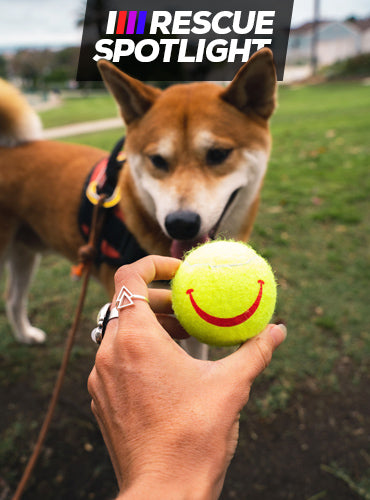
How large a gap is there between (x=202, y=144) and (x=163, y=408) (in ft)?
4.94

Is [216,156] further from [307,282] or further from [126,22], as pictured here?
[126,22]

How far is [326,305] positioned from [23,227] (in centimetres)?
261

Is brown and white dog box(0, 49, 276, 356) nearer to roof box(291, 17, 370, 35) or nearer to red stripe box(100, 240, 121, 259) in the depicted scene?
red stripe box(100, 240, 121, 259)

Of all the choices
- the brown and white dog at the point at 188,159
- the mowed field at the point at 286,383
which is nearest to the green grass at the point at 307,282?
the mowed field at the point at 286,383

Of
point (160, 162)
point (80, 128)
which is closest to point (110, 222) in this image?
point (160, 162)

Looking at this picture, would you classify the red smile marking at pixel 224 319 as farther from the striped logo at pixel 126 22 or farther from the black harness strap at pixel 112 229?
the striped logo at pixel 126 22

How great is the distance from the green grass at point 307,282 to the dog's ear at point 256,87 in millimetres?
1648

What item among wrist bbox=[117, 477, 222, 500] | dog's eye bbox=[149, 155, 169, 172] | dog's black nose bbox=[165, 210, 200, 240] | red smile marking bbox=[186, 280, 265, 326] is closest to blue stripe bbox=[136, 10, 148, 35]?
dog's eye bbox=[149, 155, 169, 172]

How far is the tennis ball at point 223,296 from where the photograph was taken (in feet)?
3.57

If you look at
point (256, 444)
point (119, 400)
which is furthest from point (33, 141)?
point (256, 444)

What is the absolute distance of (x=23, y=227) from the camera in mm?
2740

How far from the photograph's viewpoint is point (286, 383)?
2572 millimetres

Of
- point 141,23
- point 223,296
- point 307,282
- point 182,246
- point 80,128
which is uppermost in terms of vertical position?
point 141,23

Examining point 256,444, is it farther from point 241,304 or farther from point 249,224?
point 241,304
